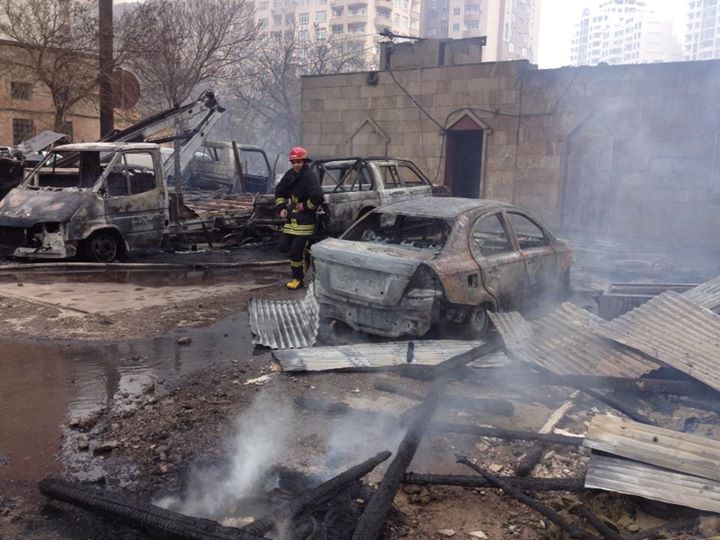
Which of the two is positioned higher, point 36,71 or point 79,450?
point 36,71

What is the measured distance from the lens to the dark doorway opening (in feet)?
53.5

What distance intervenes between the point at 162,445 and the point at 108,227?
628cm

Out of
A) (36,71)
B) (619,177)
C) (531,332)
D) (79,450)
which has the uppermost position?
(36,71)

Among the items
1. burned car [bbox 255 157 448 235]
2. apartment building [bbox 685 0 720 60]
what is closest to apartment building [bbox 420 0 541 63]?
apartment building [bbox 685 0 720 60]

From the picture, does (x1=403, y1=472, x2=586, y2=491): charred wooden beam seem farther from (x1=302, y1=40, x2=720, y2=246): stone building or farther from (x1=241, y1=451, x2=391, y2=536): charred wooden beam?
(x1=302, y1=40, x2=720, y2=246): stone building

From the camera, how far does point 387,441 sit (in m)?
4.05

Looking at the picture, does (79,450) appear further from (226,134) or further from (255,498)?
(226,134)

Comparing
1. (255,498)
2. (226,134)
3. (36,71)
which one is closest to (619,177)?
(255,498)

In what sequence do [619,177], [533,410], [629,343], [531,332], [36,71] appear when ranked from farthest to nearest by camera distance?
1. [36,71]
2. [619,177]
3. [531,332]
4. [629,343]
5. [533,410]

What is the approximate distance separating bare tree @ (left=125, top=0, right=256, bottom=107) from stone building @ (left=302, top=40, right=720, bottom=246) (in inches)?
196

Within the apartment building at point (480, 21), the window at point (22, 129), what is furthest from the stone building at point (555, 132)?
the apartment building at point (480, 21)

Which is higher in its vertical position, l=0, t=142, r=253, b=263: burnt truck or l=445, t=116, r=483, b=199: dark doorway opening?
l=445, t=116, r=483, b=199: dark doorway opening

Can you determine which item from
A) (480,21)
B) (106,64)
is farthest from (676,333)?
(480,21)

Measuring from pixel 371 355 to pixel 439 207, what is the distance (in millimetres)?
1774
